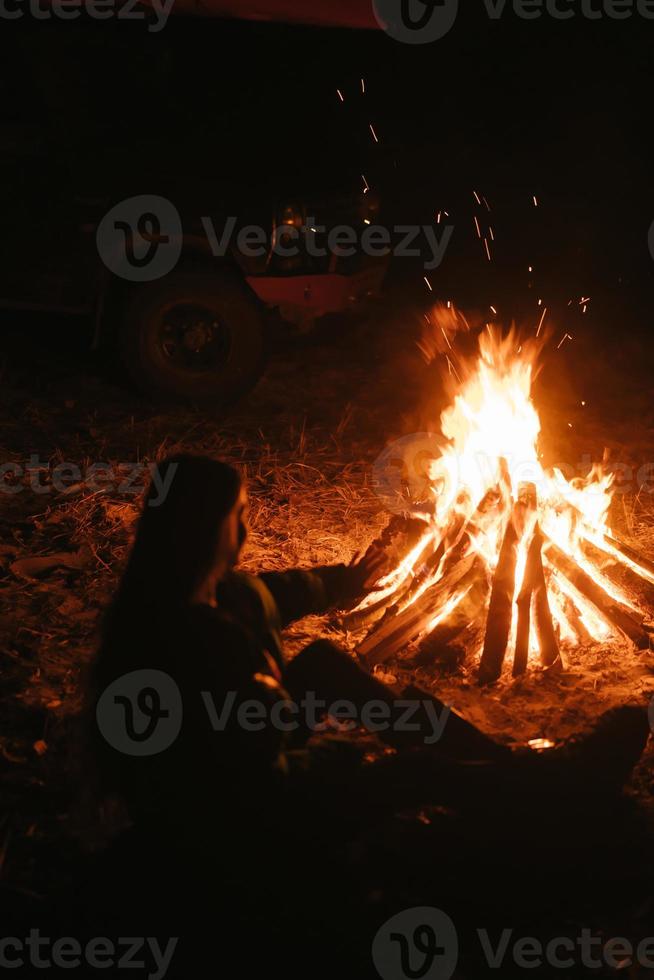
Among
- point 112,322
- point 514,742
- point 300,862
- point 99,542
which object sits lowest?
point 300,862

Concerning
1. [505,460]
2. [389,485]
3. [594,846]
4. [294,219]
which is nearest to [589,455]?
[389,485]

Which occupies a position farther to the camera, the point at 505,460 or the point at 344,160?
the point at 344,160

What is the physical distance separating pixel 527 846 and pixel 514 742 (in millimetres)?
601

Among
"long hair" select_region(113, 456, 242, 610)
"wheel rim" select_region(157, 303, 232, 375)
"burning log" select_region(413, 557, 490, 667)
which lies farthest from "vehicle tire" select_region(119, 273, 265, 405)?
"long hair" select_region(113, 456, 242, 610)

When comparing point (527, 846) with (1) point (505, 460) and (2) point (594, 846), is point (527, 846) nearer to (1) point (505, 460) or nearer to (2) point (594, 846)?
(2) point (594, 846)

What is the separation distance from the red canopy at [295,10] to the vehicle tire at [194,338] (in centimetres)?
208

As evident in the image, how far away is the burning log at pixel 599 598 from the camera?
4297mm

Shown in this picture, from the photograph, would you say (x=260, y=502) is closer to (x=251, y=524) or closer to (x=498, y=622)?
(x=251, y=524)

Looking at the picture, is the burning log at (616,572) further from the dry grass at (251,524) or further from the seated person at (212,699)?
the seated person at (212,699)

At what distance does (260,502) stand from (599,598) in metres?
2.15

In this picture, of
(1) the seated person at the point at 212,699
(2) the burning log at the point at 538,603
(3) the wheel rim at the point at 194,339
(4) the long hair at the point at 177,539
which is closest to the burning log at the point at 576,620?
(2) the burning log at the point at 538,603

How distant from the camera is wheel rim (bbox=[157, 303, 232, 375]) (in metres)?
6.86

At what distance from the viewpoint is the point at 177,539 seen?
2629mm

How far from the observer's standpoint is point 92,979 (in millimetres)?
2811
